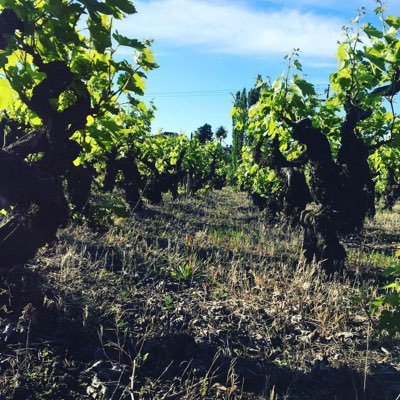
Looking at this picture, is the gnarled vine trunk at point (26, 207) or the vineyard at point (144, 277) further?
the gnarled vine trunk at point (26, 207)

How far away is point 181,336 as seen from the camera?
4.04 meters

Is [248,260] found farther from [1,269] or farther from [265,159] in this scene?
[1,269]

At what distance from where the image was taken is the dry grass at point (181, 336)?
339cm

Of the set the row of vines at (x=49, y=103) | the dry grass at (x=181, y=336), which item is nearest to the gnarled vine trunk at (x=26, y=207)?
the row of vines at (x=49, y=103)

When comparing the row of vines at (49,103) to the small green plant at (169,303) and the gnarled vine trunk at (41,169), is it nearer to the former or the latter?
the gnarled vine trunk at (41,169)

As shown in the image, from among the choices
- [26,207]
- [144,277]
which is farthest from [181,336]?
[26,207]

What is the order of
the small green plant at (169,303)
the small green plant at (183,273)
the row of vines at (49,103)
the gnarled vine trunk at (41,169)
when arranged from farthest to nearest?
the small green plant at (183,273) → the small green plant at (169,303) → the gnarled vine trunk at (41,169) → the row of vines at (49,103)

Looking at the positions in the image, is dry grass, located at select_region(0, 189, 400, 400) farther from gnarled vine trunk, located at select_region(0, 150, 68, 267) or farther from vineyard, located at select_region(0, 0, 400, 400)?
gnarled vine trunk, located at select_region(0, 150, 68, 267)

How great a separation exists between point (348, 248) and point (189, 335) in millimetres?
5822

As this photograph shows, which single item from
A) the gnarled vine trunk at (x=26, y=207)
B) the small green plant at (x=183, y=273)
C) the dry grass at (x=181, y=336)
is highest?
the gnarled vine trunk at (x=26, y=207)

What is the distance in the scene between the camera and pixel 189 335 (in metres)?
4.07

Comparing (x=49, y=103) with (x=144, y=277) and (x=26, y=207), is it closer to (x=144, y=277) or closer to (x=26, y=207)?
(x=26, y=207)

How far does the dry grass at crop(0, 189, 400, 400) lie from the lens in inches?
133

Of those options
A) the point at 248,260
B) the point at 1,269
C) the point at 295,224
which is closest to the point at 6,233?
the point at 1,269
